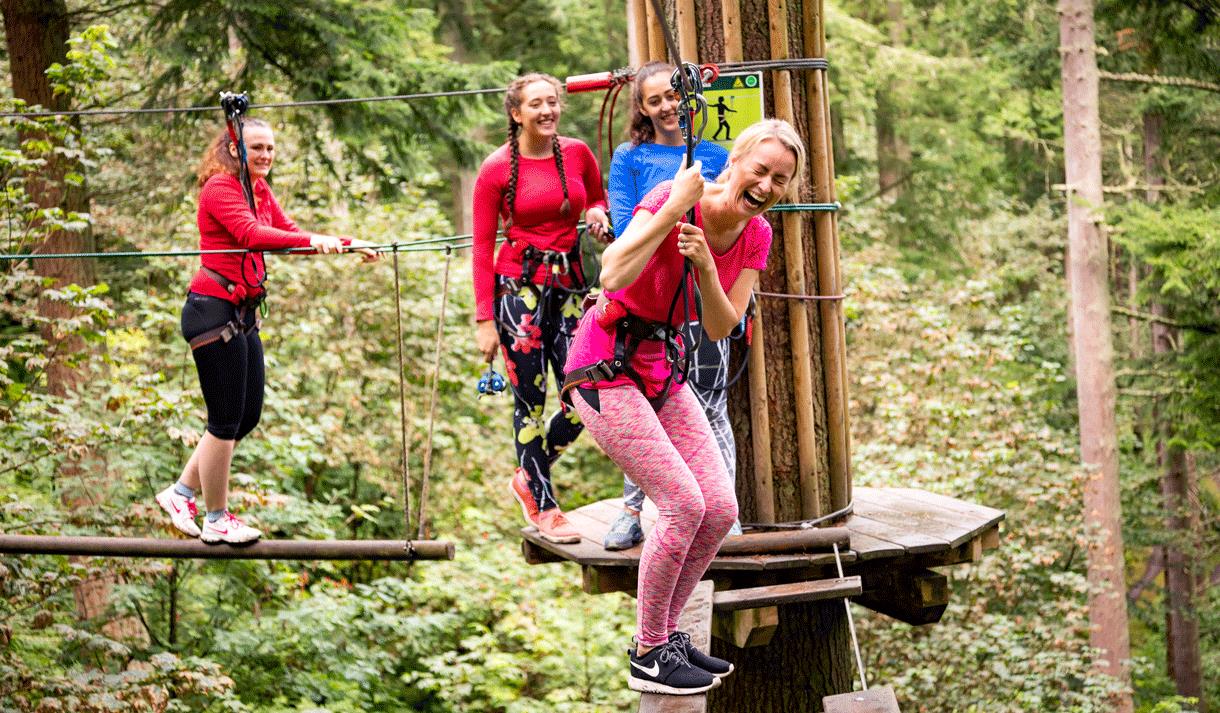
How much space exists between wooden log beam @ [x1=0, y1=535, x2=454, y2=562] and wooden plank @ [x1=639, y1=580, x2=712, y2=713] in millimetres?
1028

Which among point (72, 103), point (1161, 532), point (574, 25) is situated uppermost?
point (574, 25)

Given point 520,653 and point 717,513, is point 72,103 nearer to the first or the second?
point 520,653

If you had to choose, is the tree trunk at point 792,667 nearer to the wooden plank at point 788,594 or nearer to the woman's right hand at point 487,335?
the wooden plank at point 788,594

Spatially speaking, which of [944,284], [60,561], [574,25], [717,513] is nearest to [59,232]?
[60,561]

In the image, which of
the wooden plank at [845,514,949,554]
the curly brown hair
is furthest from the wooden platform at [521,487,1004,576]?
the curly brown hair

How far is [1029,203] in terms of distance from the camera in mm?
19312

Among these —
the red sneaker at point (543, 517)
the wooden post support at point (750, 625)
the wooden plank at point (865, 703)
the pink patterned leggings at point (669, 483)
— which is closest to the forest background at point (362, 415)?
the red sneaker at point (543, 517)

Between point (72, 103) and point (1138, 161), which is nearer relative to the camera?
point (72, 103)

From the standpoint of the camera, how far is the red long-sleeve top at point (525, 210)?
4.07 meters

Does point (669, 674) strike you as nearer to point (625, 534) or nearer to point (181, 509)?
point (625, 534)

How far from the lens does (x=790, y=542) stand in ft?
13.8

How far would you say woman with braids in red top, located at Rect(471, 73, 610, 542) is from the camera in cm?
406

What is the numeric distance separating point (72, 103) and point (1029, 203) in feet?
50.5

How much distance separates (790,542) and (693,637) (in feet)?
2.99
